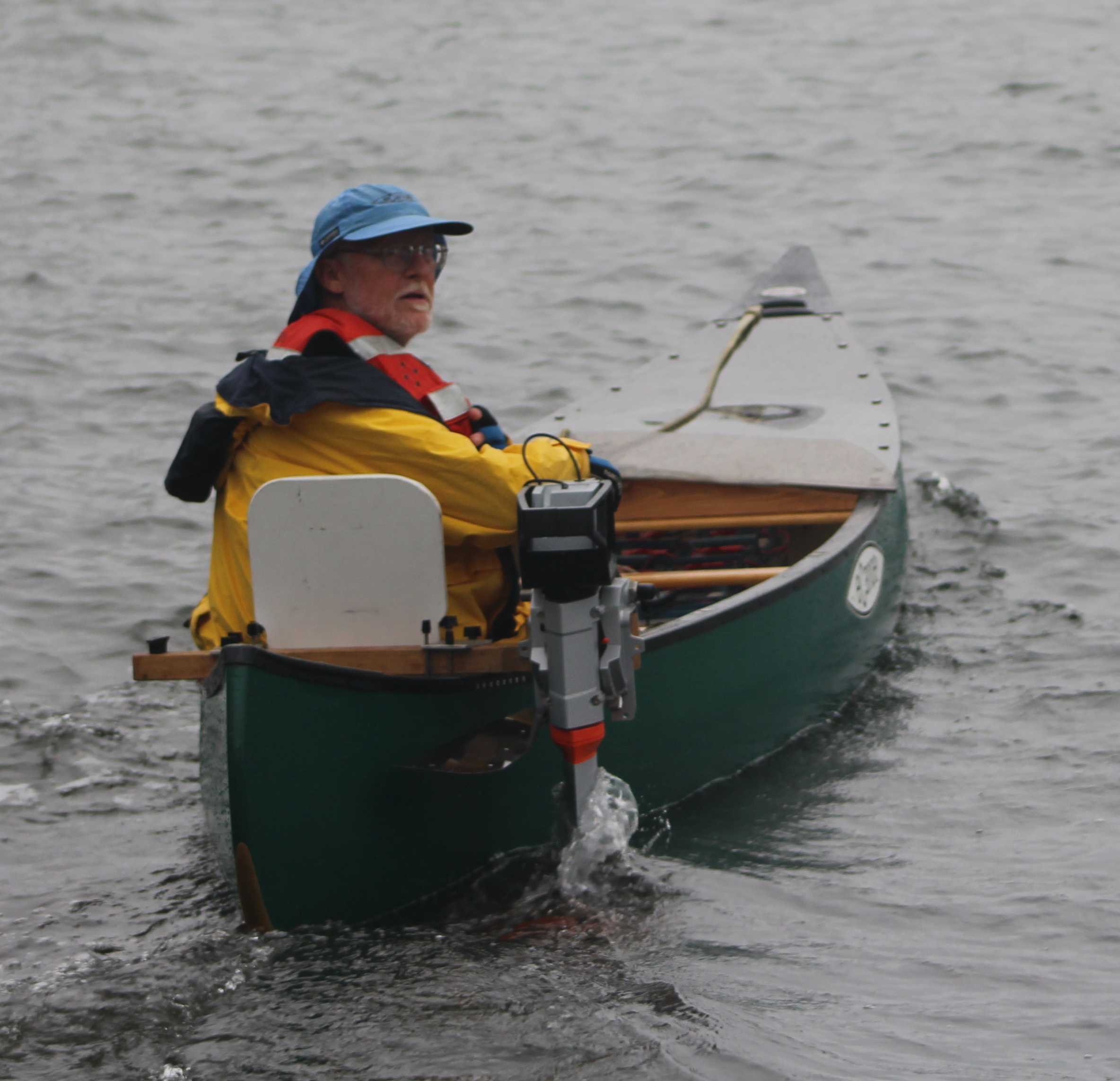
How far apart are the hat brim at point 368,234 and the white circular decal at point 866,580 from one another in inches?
89.6

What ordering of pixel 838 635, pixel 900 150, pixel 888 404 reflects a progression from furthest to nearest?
pixel 900 150, pixel 888 404, pixel 838 635

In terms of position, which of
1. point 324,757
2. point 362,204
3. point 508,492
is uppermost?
point 362,204

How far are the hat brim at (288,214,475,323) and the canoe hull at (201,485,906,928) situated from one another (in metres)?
1.02

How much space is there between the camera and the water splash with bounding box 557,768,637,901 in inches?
192

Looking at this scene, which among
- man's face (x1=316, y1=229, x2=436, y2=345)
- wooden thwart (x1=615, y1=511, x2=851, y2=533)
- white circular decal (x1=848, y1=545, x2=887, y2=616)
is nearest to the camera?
man's face (x1=316, y1=229, x2=436, y2=345)

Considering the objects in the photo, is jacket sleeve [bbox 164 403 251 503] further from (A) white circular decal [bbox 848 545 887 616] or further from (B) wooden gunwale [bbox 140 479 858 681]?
(A) white circular decal [bbox 848 545 887 616]

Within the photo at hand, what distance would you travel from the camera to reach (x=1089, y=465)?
31.8 feet

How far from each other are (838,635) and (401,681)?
2400mm

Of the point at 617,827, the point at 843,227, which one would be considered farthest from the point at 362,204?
the point at 843,227

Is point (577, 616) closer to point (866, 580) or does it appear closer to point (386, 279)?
point (386, 279)

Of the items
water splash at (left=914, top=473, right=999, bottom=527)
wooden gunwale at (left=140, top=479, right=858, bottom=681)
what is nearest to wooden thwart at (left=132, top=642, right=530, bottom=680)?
wooden gunwale at (left=140, top=479, right=858, bottom=681)

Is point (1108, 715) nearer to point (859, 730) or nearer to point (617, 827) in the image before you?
point (859, 730)

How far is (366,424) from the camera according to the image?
14.4 feet

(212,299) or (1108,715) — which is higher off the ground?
(212,299)
